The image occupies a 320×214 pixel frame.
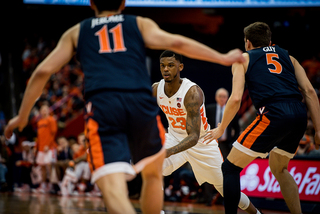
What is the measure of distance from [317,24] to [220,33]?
372 centimetres

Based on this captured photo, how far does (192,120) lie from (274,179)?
366cm

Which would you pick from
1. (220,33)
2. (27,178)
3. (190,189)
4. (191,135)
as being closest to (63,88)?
(27,178)

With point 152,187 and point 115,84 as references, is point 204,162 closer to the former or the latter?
point 152,187

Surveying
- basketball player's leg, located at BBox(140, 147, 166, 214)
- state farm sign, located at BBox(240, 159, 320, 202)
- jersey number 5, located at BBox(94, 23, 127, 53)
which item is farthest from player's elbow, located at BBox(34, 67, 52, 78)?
state farm sign, located at BBox(240, 159, 320, 202)

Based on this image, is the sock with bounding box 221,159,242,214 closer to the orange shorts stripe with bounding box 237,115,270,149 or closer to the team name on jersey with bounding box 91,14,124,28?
the orange shorts stripe with bounding box 237,115,270,149

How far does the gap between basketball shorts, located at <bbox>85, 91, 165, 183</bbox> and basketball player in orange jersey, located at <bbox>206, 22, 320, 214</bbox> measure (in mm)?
1461

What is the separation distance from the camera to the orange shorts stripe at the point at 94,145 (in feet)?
8.20

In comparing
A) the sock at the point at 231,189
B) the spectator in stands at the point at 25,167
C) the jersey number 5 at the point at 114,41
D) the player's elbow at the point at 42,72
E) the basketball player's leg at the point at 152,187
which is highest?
the jersey number 5 at the point at 114,41

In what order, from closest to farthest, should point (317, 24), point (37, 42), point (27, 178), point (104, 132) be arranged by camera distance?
point (104, 132) < point (27, 178) < point (317, 24) < point (37, 42)

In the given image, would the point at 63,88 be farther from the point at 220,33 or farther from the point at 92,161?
the point at 92,161

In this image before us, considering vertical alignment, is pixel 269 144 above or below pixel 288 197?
above

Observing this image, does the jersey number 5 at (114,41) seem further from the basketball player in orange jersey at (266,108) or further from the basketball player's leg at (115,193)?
the basketball player in orange jersey at (266,108)

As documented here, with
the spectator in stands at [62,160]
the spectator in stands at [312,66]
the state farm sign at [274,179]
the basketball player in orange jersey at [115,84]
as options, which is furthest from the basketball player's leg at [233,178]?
the spectator in stands at [312,66]

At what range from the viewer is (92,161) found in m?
2.54
